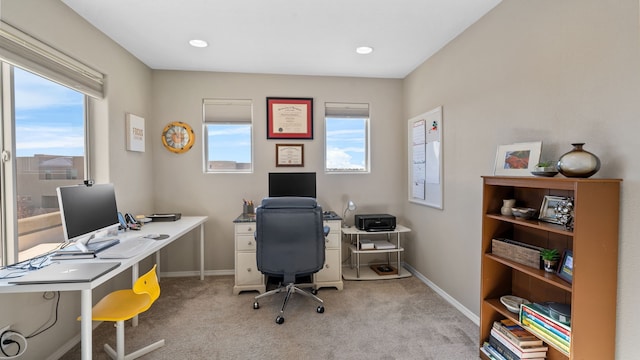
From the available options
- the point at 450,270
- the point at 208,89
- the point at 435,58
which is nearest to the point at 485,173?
the point at 450,270

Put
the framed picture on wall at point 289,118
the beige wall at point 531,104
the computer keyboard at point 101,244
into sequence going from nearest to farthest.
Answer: the beige wall at point 531,104 → the computer keyboard at point 101,244 → the framed picture on wall at point 289,118

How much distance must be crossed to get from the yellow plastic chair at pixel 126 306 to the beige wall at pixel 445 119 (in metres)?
0.44

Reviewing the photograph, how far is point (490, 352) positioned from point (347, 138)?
8.95 ft

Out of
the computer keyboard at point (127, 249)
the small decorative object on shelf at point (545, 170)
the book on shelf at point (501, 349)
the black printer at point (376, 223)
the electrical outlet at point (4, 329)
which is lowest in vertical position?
the book on shelf at point (501, 349)

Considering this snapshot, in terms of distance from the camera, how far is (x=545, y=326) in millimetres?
1605

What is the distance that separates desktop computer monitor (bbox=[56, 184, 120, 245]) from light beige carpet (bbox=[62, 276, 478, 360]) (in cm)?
90

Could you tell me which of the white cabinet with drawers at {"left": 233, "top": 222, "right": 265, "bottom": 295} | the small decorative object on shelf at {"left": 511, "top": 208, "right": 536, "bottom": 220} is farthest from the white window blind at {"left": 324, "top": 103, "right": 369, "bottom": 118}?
the small decorative object on shelf at {"left": 511, "top": 208, "right": 536, "bottom": 220}

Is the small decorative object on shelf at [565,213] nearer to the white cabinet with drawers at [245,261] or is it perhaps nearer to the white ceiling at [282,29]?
the white ceiling at [282,29]

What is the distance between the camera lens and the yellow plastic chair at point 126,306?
5.84 feet

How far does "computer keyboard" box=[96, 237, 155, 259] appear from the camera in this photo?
186 cm

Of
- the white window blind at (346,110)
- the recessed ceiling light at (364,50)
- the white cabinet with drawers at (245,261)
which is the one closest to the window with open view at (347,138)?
the white window blind at (346,110)

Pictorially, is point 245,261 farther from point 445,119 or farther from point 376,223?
point 445,119

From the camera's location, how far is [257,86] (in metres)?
3.65

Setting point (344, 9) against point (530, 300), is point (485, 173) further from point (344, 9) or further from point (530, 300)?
point (344, 9)
